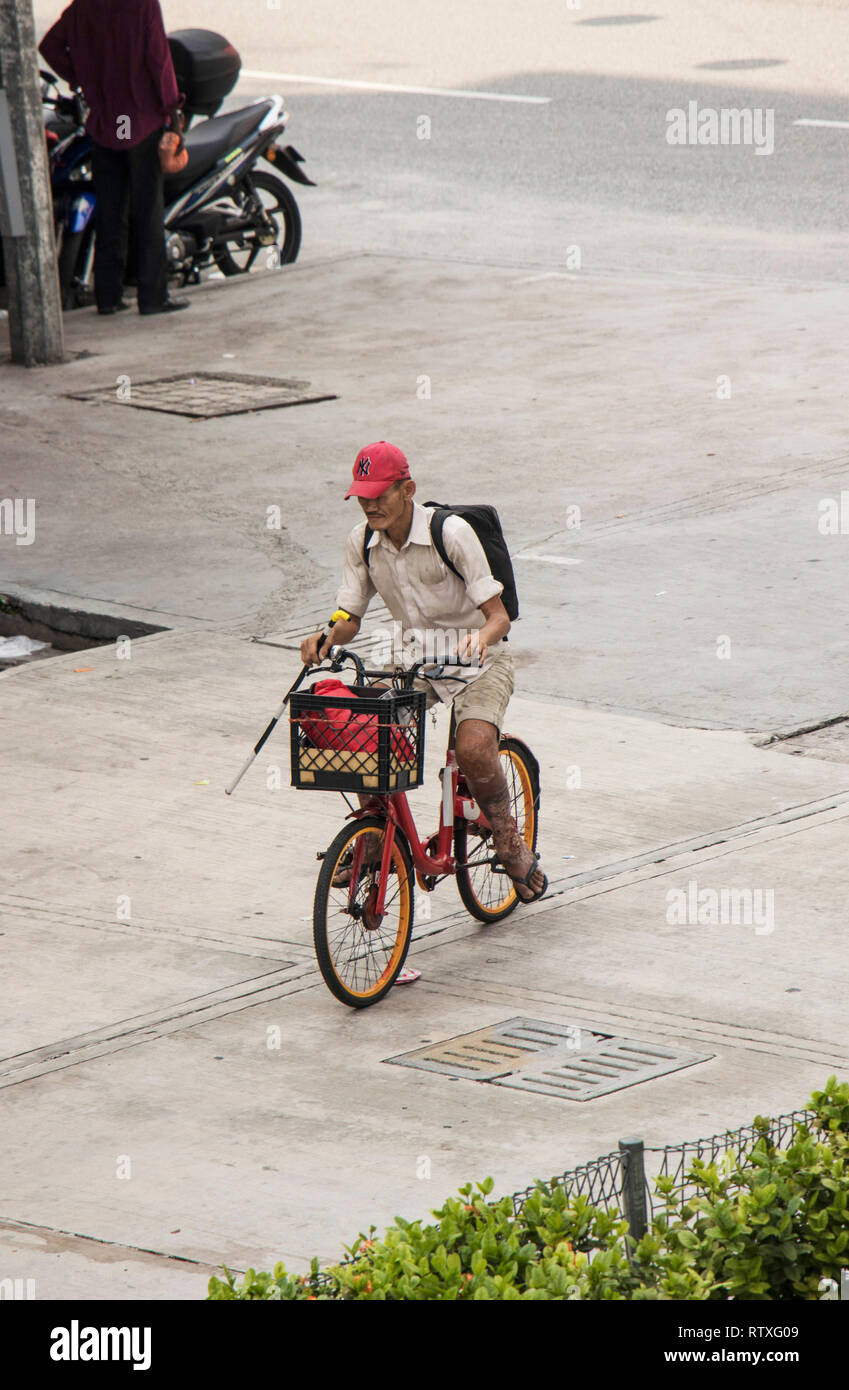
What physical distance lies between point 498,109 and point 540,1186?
20312 mm

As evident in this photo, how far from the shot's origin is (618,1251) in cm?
406

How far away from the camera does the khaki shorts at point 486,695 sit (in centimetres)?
721

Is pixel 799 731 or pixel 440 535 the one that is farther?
pixel 799 731

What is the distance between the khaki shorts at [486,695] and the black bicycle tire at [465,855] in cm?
32

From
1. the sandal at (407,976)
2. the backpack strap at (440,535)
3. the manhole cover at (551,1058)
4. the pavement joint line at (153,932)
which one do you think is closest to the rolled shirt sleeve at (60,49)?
the pavement joint line at (153,932)

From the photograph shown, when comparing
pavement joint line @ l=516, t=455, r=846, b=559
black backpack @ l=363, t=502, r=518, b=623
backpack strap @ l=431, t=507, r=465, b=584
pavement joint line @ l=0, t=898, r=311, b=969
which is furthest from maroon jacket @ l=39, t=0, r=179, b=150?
backpack strap @ l=431, t=507, r=465, b=584

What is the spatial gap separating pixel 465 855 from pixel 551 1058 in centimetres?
117

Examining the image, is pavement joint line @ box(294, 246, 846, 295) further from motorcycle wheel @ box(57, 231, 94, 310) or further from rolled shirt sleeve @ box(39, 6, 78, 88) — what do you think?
rolled shirt sleeve @ box(39, 6, 78, 88)

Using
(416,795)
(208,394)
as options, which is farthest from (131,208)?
(416,795)

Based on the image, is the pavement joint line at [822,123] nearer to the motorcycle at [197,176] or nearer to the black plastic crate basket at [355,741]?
the motorcycle at [197,176]

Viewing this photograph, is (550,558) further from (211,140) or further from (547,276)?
(211,140)

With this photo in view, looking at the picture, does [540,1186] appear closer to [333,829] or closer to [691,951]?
[691,951]

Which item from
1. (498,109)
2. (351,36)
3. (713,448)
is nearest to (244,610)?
(713,448)

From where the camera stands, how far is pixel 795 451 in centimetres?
1302
